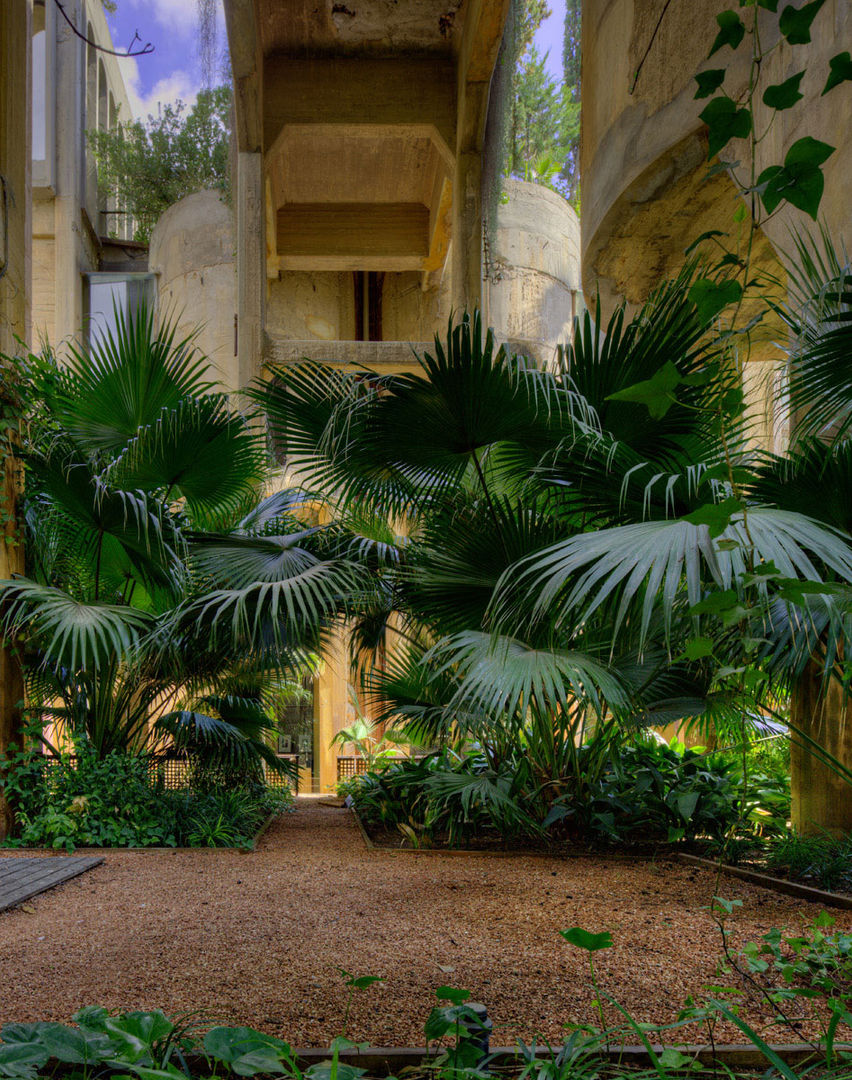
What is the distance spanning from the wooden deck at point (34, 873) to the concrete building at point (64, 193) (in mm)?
11811

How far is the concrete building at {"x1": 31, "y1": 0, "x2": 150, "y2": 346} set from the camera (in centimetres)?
1493

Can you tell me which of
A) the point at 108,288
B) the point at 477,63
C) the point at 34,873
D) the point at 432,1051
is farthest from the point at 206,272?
the point at 432,1051

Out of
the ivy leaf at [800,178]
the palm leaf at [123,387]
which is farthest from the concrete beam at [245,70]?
the ivy leaf at [800,178]

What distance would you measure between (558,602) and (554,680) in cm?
30

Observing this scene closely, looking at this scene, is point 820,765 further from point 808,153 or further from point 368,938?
point 808,153

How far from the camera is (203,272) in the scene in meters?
13.1

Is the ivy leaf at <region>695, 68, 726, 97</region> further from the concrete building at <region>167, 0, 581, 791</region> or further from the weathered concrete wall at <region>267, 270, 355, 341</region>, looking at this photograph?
the weathered concrete wall at <region>267, 270, 355, 341</region>

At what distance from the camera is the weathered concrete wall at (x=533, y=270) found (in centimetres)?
1227

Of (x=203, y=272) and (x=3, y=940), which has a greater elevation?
(x=203, y=272)

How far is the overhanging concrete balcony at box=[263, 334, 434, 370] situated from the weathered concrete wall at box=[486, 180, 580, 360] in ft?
10.3

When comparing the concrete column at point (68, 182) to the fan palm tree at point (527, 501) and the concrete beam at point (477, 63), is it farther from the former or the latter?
the fan palm tree at point (527, 501)

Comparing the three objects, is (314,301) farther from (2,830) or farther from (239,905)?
(239,905)

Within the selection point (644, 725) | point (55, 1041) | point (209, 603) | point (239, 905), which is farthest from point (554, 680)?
point (55, 1041)

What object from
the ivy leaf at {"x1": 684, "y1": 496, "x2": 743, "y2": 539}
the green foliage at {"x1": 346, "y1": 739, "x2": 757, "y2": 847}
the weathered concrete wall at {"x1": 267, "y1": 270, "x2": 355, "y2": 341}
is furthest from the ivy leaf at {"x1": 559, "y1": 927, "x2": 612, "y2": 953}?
the weathered concrete wall at {"x1": 267, "y1": 270, "x2": 355, "y2": 341}
